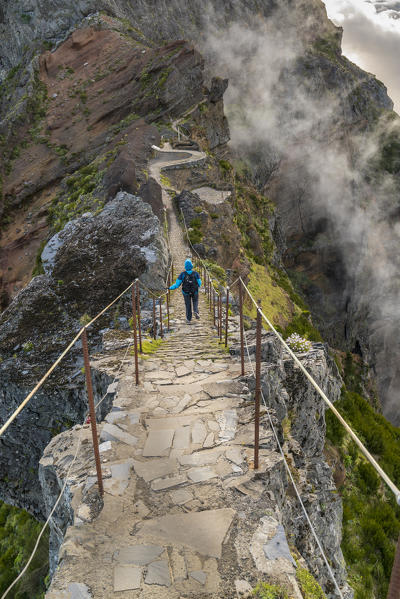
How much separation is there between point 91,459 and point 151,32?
A: 56030 millimetres

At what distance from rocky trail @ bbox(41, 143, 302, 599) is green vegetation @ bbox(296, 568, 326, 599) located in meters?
0.10

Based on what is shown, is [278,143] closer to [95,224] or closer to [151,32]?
[151,32]

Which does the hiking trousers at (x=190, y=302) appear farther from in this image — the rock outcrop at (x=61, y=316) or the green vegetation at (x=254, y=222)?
the green vegetation at (x=254, y=222)

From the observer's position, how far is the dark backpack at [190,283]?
1000 centimetres

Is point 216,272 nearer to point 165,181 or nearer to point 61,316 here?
point 61,316

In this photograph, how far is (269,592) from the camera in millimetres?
3045

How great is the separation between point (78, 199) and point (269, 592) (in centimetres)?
2203

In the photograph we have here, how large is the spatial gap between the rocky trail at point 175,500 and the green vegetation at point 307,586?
10 cm

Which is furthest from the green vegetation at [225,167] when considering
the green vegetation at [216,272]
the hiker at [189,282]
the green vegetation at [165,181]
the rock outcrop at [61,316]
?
the hiker at [189,282]

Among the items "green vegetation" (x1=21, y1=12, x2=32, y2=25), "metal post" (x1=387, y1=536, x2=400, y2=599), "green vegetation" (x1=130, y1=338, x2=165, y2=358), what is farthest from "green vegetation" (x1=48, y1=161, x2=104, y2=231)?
"green vegetation" (x1=21, y1=12, x2=32, y2=25)

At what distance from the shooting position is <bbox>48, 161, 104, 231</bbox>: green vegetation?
19.8 m

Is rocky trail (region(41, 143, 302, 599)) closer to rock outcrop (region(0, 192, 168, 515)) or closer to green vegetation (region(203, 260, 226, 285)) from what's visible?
rock outcrop (region(0, 192, 168, 515))

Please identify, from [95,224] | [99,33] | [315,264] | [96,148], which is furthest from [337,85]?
[95,224]

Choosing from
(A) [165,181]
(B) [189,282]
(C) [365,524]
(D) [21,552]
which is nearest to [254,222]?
(A) [165,181]
